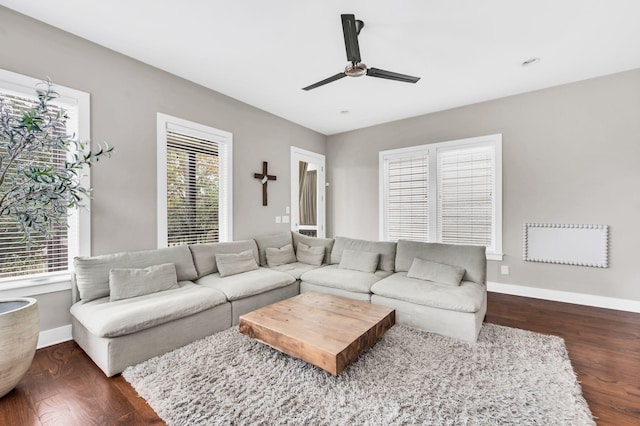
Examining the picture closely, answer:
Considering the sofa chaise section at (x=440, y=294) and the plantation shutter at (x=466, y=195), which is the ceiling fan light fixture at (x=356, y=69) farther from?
the plantation shutter at (x=466, y=195)

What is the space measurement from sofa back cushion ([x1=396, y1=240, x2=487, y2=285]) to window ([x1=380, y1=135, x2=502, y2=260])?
122 centimetres

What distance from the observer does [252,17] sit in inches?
90.4

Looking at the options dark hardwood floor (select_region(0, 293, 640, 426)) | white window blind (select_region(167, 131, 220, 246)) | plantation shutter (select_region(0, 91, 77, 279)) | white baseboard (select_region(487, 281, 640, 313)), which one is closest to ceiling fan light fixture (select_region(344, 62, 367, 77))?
white window blind (select_region(167, 131, 220, 246))

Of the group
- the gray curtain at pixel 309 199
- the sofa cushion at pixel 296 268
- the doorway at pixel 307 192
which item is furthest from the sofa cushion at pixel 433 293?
the gray curtain at pixel 309 199

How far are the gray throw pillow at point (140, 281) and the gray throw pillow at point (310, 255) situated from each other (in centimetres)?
179

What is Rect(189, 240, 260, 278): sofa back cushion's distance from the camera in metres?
3.19

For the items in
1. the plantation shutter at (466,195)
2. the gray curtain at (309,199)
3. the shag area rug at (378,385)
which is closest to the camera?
the shag area rug at (378,385)

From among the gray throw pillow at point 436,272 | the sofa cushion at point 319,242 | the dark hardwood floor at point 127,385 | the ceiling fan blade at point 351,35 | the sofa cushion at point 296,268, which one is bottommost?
the dark hardwood floor at point 127,385

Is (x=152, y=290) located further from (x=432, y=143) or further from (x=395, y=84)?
(x=432, y=143)

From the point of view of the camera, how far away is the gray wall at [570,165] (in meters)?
3.22

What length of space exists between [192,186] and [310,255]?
186cm

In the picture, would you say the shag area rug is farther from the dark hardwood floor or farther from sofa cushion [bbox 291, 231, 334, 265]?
sofa cushion [bbox 291, 231, 334, 265]

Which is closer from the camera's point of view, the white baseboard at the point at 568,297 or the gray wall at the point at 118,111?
the gray wall at the point at 118,111

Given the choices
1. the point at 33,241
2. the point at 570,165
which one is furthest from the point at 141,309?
the point at 570,165
